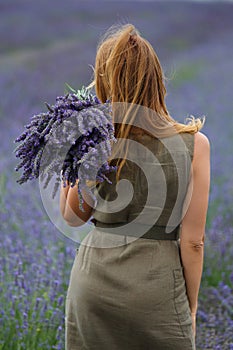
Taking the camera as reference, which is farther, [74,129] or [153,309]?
[153,309]

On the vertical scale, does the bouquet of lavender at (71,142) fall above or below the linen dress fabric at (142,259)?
above

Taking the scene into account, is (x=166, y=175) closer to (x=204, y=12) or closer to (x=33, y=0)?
(x=33, y=0)

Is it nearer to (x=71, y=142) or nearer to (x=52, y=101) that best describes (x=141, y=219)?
(x=71, y=142)

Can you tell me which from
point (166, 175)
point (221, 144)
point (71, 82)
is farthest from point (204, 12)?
point (166, 175)

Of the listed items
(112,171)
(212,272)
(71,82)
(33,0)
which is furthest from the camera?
(33,0)

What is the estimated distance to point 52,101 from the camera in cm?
920

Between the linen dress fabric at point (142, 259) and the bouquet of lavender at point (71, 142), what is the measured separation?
193mm

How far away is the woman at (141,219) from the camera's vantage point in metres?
1.87

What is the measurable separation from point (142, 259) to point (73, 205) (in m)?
0.29

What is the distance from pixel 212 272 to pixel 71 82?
7.60 meters

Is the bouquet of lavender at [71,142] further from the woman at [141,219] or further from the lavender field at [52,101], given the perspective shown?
the lavender field at [52,101]

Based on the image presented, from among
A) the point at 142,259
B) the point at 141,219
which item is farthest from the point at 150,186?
the point at 142,259

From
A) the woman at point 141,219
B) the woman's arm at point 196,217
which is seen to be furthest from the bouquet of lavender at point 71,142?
the woman's arm at point 196,217

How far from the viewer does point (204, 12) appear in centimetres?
2252
